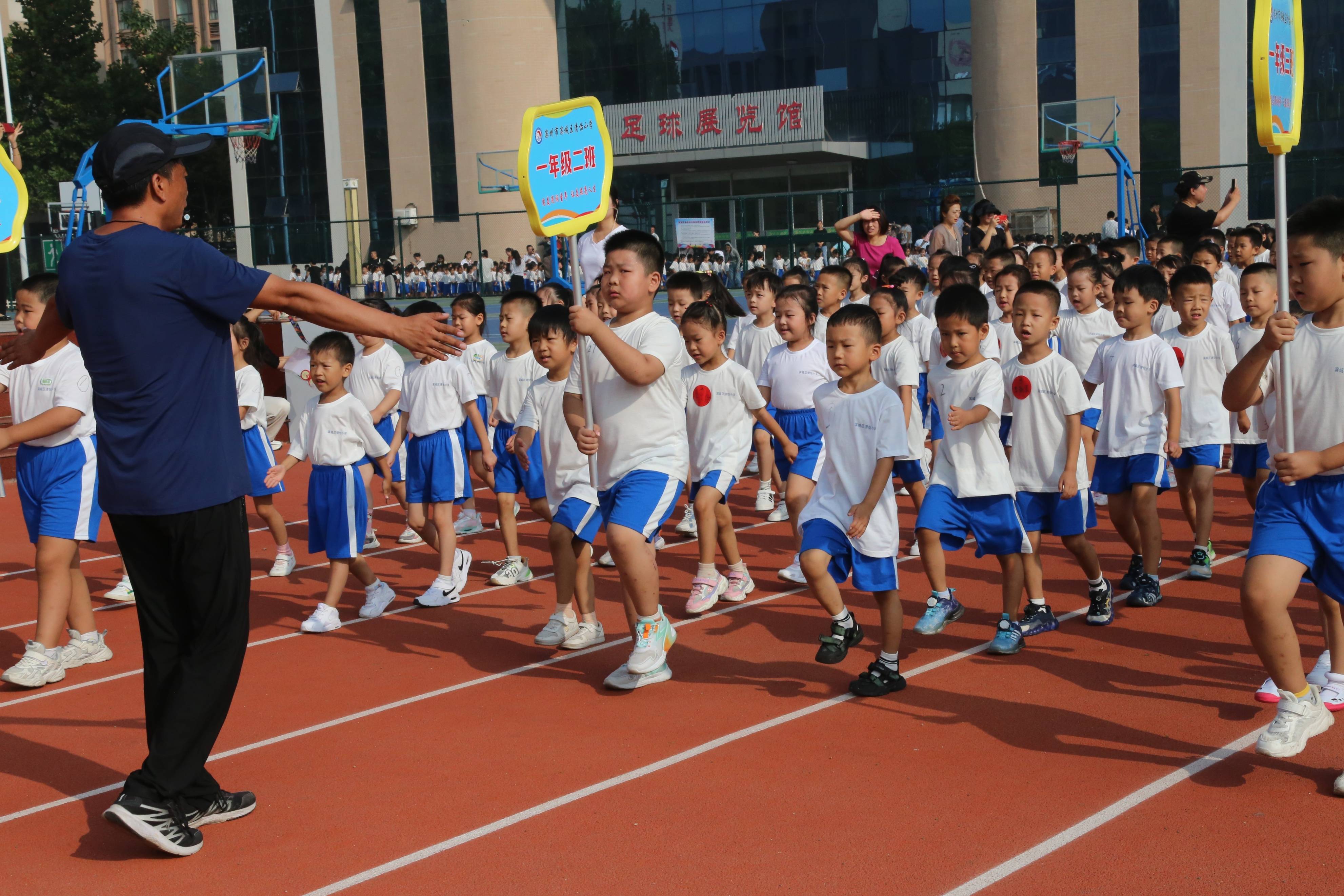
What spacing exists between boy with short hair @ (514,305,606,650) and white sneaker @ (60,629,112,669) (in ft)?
7.76

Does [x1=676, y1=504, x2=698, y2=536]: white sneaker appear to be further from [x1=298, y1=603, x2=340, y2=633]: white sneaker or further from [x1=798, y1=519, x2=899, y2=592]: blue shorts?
[x1=798, y1=519, x2=899, y2=592]: blue shorts

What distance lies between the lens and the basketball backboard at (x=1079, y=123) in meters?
29.2

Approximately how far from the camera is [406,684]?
5.96 metres

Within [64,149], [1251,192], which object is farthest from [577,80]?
[1251,192]

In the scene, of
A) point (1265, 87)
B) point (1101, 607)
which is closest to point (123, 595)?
point (1101, 607)

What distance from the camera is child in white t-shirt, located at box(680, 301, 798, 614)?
7.23 meters

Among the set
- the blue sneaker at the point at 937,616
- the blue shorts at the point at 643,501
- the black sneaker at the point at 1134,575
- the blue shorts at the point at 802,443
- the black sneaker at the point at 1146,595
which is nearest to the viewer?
the blue shorts at the point at 643,501

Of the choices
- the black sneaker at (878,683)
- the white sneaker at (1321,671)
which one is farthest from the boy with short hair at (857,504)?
the white sneaker at (1321,671)

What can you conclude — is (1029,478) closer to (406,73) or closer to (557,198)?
(557,198)

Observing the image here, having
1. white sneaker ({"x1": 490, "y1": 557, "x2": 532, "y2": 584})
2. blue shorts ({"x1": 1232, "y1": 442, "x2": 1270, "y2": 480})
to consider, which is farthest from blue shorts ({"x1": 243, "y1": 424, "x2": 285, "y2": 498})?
blue shorts ({"x1": 1232, "y1": 442, "x2": 1270, "y2": 480})

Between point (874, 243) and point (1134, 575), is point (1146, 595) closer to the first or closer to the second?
point (1134, 575)

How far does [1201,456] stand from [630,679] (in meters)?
3.79

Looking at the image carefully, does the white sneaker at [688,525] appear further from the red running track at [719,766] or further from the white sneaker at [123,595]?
the white sneaker at [123,595]

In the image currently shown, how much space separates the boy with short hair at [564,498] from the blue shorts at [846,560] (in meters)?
1.20
